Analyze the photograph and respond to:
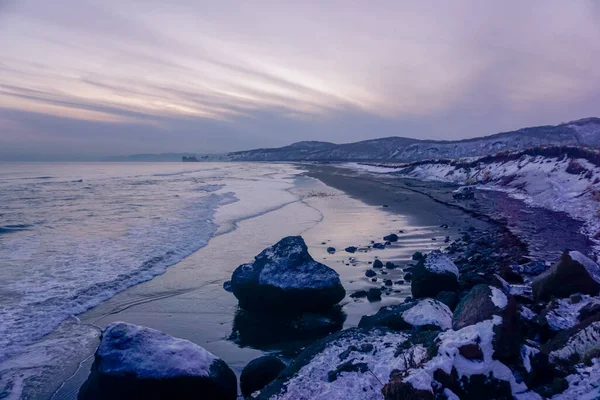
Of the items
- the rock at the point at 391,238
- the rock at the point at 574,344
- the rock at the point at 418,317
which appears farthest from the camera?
the rock at the point at 391,238

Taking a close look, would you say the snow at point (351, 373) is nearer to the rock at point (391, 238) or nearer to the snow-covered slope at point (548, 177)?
the rock at point (391, 238)

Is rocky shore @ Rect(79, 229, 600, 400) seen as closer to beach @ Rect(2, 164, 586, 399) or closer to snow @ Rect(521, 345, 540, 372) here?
snow @ Rect(521, 345, 540, 372)

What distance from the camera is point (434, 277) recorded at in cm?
877

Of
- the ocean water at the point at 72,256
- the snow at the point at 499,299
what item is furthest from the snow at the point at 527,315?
the ocean water at the point at 72,256

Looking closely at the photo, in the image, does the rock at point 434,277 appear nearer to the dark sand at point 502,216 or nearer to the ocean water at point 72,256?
the dark sand at point 502,216

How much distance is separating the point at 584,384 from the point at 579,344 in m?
1.35

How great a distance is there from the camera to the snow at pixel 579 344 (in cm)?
510

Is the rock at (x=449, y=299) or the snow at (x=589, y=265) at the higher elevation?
the snow at (x=589, y=265)

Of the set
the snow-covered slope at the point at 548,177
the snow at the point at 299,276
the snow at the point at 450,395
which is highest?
the snow-covered slope at the point at 548,177

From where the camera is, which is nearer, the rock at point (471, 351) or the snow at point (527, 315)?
the rock at point (471, 351)

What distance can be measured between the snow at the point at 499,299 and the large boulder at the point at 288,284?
151 inches

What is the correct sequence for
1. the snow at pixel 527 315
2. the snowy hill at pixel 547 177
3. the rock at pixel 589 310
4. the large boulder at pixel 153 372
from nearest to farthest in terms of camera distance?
the large boulder at pixel 153 372
the rock at pixel 589 310
the snow at pixel 527 315
the snowy hill at pixel 547 177

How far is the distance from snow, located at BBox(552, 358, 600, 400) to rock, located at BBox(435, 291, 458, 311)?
127 inches

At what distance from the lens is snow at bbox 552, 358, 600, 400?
3898mm
